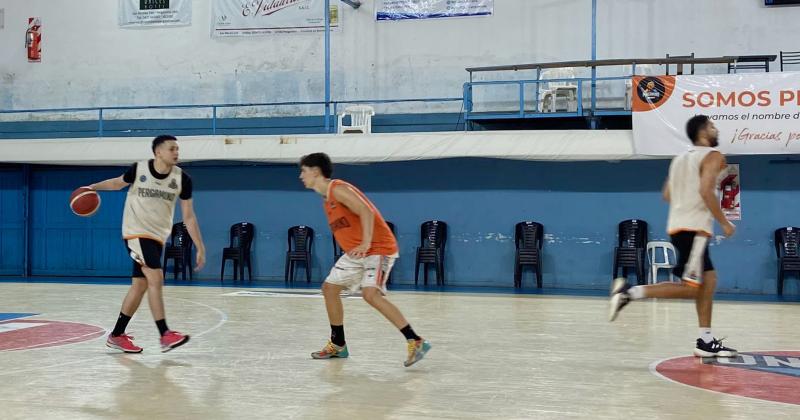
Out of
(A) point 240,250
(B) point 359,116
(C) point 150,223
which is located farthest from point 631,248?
(C) point 150,223

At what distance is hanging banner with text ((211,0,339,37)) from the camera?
58.3ft

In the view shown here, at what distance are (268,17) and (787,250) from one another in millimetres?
11201

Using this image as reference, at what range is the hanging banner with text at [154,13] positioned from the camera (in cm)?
1850

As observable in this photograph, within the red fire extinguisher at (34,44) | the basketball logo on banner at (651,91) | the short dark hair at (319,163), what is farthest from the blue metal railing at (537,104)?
the red fire extinguisher at (34,44)

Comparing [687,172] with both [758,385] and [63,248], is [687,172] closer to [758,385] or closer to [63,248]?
[758,385]

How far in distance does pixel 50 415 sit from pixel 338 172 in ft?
40.7

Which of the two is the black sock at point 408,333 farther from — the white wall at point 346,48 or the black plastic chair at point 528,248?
the white wall at point 346,48

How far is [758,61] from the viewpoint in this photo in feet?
49.5

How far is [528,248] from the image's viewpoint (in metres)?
15.3

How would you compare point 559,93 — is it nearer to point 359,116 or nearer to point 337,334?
point 359,116

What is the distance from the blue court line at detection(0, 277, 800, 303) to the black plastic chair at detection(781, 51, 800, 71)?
14.6 feet

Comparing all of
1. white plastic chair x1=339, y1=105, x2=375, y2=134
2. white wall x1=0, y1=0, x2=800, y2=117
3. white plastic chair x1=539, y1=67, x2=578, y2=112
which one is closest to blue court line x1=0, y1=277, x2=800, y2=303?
white plastic chair x1=339, y1=105, x2=375, y2=134

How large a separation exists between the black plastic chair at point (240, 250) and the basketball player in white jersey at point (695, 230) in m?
11.3

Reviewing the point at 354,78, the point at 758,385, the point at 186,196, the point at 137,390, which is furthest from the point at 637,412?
the point at 354,78
